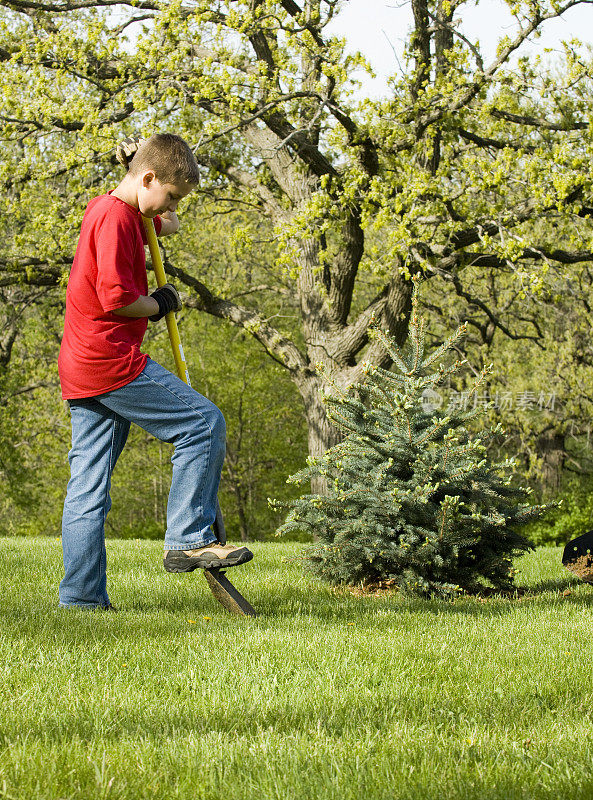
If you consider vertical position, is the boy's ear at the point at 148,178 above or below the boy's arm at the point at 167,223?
above

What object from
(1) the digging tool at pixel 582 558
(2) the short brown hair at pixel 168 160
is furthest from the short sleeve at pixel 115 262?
(1) the digging tool at pixel 582 558

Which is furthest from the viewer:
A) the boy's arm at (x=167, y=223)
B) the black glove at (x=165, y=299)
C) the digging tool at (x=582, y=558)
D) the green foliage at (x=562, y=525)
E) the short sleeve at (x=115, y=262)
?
the green foliage at (x=562, y=525)

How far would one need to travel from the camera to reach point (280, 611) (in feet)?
15.1

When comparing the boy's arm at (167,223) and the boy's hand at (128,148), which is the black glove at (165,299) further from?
the boy's hand at (128,148)

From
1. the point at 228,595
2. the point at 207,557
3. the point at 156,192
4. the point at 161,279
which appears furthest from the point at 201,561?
the point at 156,192

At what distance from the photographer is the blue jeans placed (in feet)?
13.5

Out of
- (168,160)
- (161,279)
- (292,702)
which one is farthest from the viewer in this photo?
(161,279)

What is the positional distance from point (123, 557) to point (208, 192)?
7.65 meters

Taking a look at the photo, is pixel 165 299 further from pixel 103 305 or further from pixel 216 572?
pixel 216 572

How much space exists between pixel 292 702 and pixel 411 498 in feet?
9.25

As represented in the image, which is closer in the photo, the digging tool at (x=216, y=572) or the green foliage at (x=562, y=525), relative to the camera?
the digging tool at (x=216, y=572)

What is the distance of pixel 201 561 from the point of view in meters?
4.05

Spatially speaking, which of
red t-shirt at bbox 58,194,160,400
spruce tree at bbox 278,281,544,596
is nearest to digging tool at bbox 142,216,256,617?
red t-shirt at bbox 58,194,160,400

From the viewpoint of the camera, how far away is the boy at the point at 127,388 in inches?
160
